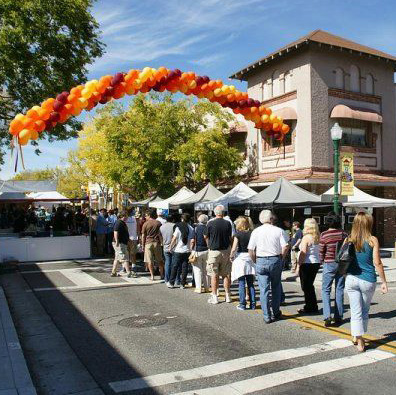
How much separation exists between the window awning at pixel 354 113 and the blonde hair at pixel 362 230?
53.3 feet

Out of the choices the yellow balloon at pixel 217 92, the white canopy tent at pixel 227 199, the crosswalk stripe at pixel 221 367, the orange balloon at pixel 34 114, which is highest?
the yellow balloon at pixel 217 92

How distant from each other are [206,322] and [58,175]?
5885cm

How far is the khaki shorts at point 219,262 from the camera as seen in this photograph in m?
9.10

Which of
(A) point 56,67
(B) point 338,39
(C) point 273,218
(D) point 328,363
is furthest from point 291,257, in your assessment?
(B) point 338,39

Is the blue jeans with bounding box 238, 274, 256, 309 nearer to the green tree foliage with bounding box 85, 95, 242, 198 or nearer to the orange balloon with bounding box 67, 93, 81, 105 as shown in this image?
→ the orange balloon with bounding box 67, 93, 81, 105

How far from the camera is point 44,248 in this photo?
16.9 m

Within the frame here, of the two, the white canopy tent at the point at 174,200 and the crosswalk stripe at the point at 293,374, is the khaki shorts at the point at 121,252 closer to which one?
the crosswalk stripe at the point at 293,374

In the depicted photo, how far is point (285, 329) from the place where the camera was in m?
7.11

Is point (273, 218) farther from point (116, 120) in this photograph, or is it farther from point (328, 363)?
point (116, 120)

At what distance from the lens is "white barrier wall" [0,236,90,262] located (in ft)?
53.6

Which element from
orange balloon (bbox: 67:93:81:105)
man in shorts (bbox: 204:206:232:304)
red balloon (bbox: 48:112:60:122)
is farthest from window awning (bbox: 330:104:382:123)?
man in shorts (bbox: 204:206:232:304)

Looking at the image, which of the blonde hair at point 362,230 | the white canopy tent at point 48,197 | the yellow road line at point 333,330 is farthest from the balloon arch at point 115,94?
the blonde hair at point 362,230

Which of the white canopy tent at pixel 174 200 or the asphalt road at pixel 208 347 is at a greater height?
the white canopy tent at pixel 174 200

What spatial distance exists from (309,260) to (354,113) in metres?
15.5
